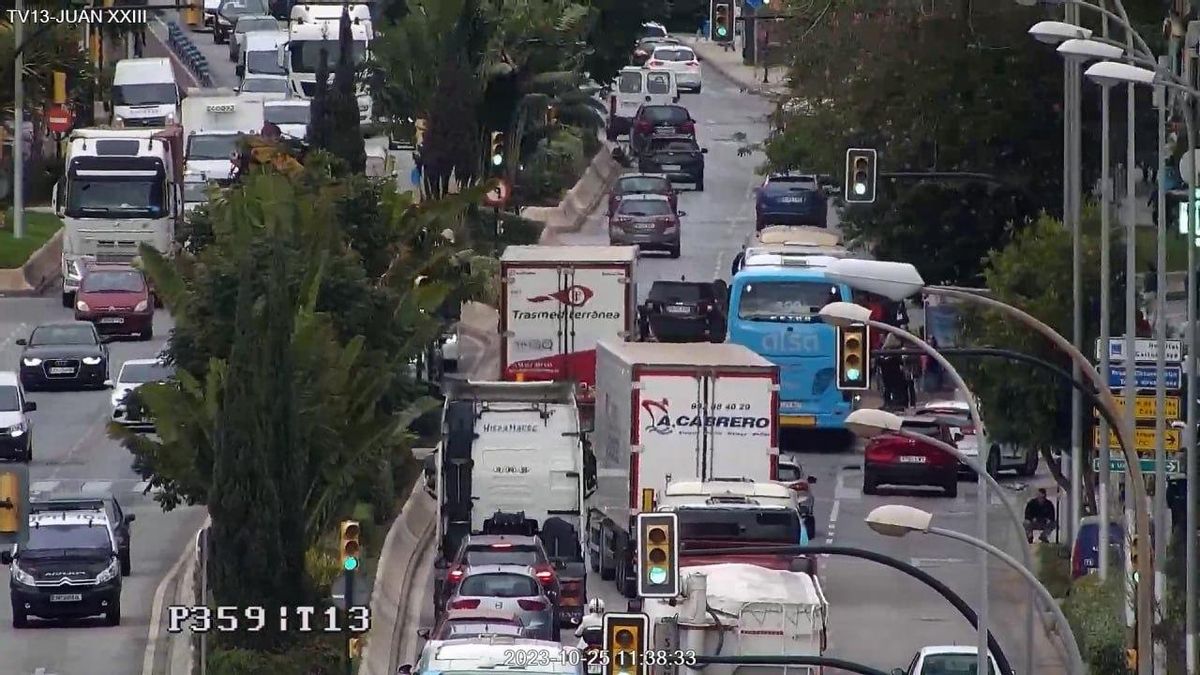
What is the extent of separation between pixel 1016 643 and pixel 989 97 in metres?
17.3

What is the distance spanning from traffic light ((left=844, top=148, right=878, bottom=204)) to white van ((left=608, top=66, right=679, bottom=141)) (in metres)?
46.1

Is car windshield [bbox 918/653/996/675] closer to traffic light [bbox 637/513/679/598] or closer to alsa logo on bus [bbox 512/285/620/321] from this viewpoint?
traffic light [bbox 637/513/679/598]

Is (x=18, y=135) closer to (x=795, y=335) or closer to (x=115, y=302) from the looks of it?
(x=115, y=302)

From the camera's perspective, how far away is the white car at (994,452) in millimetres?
49062

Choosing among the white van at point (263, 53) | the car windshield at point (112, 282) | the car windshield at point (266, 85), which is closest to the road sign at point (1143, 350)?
the car windshield at point (112, 282)

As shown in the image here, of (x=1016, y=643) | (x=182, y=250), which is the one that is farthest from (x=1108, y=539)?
(x=182, y=250)

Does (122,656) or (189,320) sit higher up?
(189,320)

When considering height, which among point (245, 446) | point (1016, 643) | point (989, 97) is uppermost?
point (989, 97)

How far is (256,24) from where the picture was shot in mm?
94250

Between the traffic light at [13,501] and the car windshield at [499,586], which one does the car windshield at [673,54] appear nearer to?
the car windshield at [499,586]

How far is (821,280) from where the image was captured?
5028 centimetres

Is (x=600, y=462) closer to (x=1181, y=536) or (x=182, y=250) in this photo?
(x=182, y=250)

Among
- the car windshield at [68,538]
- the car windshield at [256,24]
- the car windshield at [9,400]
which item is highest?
the car windshield at [256,24]

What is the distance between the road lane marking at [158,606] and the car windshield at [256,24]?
163 ft
